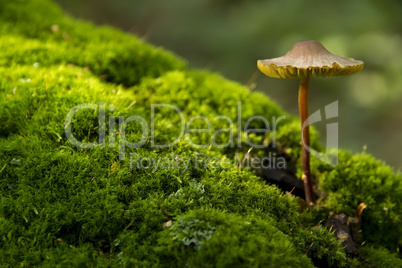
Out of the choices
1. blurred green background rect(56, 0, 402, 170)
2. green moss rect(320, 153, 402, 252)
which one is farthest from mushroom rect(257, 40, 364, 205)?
blurred green background rect(56, 0, 402, 170)

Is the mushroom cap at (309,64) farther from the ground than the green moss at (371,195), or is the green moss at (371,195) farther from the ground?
the mushroom cap at (309,64)

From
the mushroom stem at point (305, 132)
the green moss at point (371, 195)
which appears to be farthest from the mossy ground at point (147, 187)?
the mushroom stem at point (305, 132)

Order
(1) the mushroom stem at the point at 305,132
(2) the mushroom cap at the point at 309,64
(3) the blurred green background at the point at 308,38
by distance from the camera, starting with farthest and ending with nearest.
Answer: (3) the blurred green background at the point at 308,38, (1) the mushroom stem at the point at 305,132, (2) the mushroom cap at the point at 309,64

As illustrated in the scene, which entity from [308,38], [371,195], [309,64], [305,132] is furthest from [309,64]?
[308,38]

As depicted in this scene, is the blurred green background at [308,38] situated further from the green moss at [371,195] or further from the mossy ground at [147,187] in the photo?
the green moss at [371,195]

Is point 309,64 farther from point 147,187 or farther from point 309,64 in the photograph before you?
point 147,187

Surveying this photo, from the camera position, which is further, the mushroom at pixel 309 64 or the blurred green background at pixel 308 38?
the blurred green background at pixel 308 38
